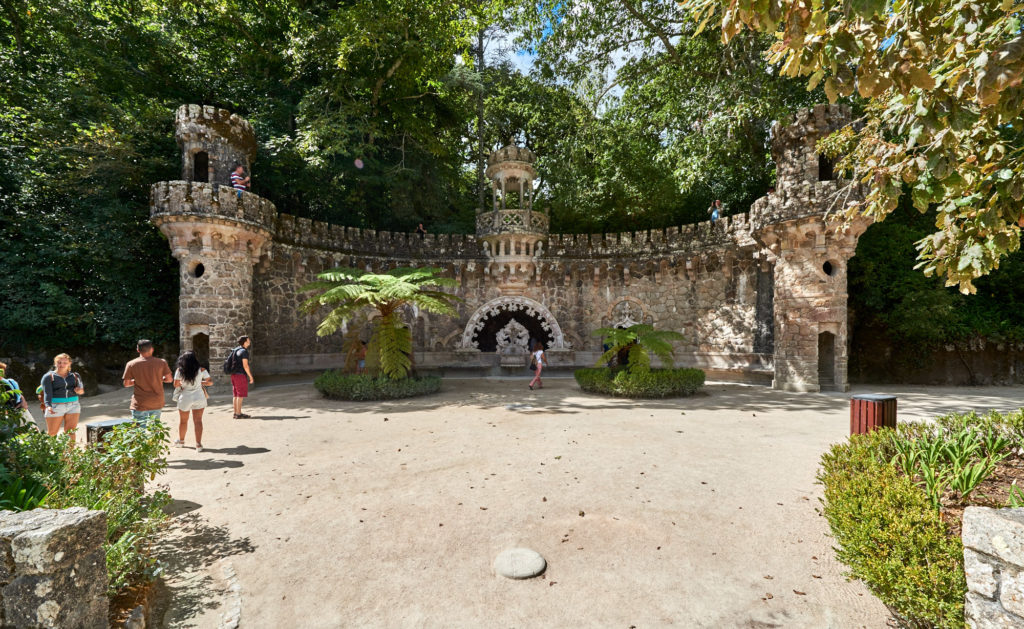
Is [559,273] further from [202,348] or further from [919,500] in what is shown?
[919,500]

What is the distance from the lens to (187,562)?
3395 mm

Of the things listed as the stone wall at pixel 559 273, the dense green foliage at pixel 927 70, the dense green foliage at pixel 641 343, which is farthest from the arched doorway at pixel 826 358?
the dense green foliage at pixel 927 70

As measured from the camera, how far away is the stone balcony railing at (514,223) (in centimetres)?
1652

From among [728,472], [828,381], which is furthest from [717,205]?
[728,472]

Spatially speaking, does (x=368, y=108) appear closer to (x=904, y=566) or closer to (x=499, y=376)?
(x=499, y=376)

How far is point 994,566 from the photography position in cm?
214

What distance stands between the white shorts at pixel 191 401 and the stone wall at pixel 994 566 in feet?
27.6

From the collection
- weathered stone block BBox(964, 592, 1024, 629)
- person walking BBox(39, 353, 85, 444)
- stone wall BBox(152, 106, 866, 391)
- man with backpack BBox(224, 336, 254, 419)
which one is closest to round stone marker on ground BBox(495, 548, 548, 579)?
weathered stone block BBox(964, 592, 1024, 629)

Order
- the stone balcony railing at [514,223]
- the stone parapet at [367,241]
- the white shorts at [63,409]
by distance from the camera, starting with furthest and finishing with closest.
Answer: the stone balcony railing at [514,223]
the stone parapet at [367,241]
the white shorts at [63,409]

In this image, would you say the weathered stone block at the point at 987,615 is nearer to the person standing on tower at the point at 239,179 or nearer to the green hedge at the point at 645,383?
the green hedge at the point at 645,383

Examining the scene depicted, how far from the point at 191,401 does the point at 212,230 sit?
7331mm

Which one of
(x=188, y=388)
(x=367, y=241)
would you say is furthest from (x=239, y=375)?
(x=367, y=241)

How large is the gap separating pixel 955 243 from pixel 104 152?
59.1 feet

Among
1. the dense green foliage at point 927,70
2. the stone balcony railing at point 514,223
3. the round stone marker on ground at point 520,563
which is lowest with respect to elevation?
the round stone marker on ground at point 520,563
